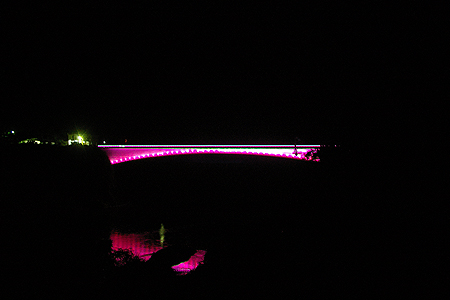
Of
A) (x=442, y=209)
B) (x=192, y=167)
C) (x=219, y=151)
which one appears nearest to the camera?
(x=442, y=209)

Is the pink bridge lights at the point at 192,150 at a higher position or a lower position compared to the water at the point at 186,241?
higher

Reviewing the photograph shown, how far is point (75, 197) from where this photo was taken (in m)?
16.0

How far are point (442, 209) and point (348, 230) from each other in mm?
1446

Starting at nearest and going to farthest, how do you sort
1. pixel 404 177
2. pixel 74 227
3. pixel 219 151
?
pixel 404 177 → pixel 74 227 → pixel 219 151

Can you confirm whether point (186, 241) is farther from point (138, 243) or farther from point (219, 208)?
point (219, 208)

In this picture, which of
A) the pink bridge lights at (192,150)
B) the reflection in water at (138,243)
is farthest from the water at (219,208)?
the pink bridge lights at (192,150)

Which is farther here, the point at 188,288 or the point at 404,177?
the point at 188,288

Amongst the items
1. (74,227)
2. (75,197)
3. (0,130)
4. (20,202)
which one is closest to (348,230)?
(74,227)

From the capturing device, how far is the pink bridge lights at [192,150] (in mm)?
28797

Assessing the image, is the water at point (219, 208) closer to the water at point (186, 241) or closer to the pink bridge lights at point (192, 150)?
the water at point (186, 241)

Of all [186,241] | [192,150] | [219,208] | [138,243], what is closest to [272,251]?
[186,241]

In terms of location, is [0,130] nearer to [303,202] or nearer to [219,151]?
[219,151]

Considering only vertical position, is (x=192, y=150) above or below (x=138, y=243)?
above

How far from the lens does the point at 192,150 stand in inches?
1259
